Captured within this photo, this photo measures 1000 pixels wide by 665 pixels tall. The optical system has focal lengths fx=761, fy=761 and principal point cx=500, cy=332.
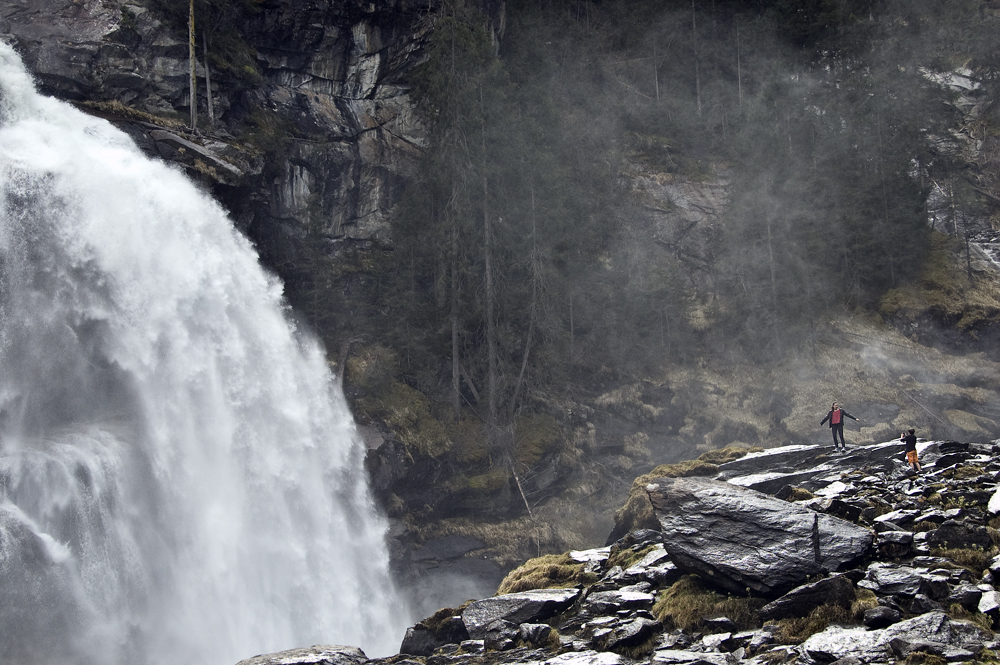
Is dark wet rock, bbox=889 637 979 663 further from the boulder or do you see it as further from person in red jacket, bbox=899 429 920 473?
person in red jacket, bbox=899 429 920 473

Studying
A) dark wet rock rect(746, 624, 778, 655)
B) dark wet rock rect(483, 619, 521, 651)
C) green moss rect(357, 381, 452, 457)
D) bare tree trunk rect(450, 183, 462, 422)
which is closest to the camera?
dark wet rock rect(746, 624, 778, 655)

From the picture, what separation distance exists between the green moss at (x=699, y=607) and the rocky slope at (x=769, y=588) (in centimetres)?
2

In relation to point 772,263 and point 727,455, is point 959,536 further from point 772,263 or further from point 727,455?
point 772,263

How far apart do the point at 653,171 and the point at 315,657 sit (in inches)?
1185

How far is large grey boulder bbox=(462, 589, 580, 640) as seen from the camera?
13086 millimetres

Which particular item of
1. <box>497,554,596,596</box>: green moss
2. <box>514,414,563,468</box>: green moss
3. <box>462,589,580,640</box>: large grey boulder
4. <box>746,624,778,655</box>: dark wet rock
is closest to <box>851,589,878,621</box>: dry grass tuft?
<box>746,624,778,655</box>: dark wet rock

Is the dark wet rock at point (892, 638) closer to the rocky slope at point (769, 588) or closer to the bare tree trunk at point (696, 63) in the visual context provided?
the rocky slope at point (769, 588)

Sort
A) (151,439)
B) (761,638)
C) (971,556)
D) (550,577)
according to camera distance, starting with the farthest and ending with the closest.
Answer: (151,439) → (550,577) → (971,556) → (761,638)

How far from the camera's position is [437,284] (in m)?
30.0

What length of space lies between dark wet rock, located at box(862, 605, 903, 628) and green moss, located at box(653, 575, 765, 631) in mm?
1599

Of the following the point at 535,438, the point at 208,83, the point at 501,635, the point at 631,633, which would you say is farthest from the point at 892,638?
the point at 208,83

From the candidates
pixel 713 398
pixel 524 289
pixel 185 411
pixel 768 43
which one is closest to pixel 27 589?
pixel 185 411

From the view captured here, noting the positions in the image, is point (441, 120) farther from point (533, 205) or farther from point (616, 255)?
point (616, 255)

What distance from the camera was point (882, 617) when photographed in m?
9.93
